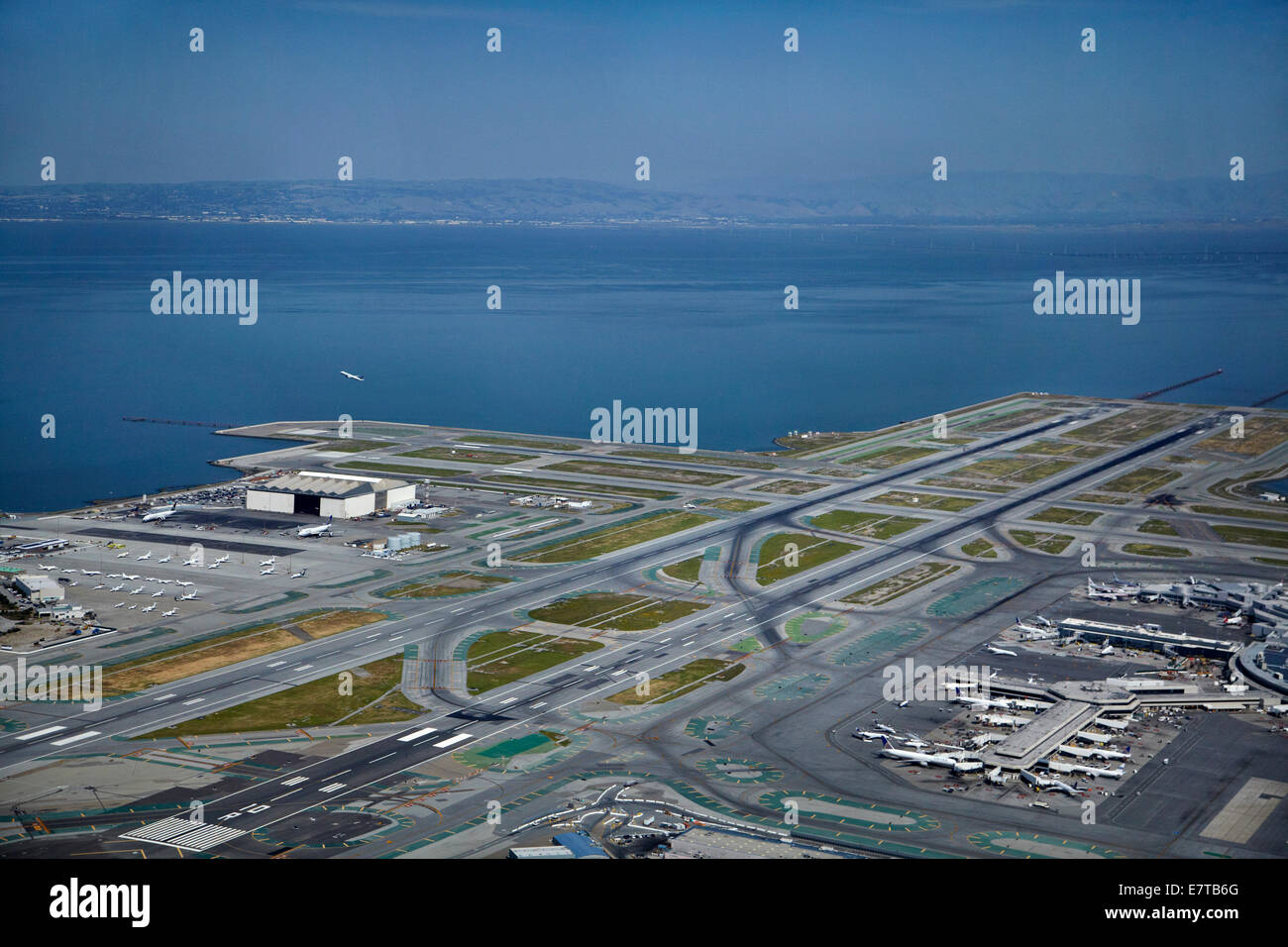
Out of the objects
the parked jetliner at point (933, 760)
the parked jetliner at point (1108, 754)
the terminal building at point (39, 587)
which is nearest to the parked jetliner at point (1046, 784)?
the parked jetliner at point (933, 760)

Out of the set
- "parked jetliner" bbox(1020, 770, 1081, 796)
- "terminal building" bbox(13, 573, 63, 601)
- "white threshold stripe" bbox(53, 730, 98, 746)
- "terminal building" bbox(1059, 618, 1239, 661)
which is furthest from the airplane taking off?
"parked jetliner" bbox(1020, 770, 1081, 796)

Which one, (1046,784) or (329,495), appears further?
(329,495)

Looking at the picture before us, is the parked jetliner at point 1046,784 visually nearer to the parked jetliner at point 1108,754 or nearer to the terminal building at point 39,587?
the parked jetliner at point 1108,754

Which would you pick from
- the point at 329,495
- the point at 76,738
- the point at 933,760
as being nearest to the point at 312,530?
the point at 329,495

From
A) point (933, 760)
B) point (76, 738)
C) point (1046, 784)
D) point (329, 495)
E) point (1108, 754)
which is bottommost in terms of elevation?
point (1046, 784)

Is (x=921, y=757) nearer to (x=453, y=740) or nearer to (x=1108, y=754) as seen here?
(x=1108, y=754)

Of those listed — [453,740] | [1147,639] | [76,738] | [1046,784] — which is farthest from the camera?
[1147,639]

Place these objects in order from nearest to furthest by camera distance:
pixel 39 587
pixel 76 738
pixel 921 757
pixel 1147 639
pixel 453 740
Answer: pixel 921 757 < pixel 76 738 < pixel 453 740 < pixel 1147 639 < pixel 39 587

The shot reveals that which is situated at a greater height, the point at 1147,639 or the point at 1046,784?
the point at 1147,639
